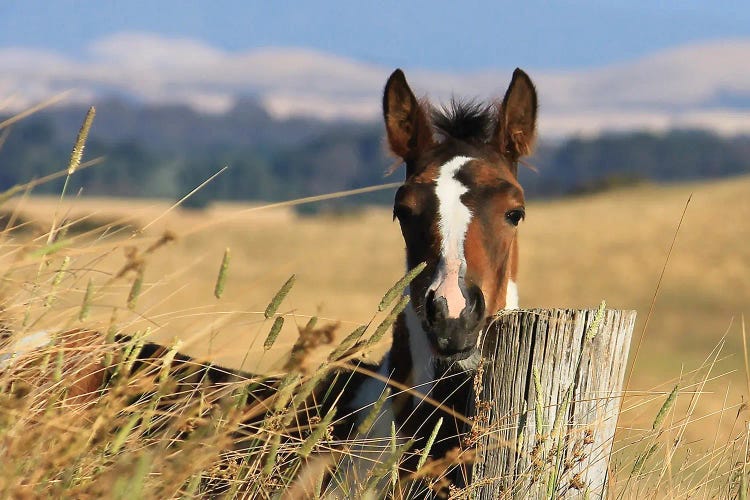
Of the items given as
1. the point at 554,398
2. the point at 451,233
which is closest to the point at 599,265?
the point at 451,233

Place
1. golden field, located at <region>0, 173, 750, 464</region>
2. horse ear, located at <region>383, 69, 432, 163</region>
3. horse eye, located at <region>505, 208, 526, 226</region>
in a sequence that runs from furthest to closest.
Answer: golden field, located at <region>0, 173, 750, 464</region>, horse ear, located at <region>383, 69, 432, 163</region>, horse eye, located at <region>505, 208, 526, 226</region>

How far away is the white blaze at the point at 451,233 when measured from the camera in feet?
12.6

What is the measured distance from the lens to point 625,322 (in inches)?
141

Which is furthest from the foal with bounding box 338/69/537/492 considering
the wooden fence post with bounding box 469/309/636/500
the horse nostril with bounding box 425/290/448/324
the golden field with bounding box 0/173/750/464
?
the golden field with bounding box 0/173/750/464

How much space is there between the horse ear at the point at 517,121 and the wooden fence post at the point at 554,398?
5.36 feet

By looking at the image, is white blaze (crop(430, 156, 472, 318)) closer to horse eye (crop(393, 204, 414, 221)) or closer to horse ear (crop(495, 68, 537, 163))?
horse eye (crop(393, 204, 414, 221))

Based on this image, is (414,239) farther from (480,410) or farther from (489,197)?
(480,410)

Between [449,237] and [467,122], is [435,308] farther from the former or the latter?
[467,122]

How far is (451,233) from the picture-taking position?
4.23m

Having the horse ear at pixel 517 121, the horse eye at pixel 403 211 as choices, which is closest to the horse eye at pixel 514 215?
the horse eye at pixel 403 211

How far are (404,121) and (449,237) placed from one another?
1227 millimetres

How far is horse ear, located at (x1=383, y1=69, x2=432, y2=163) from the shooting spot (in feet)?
16.9

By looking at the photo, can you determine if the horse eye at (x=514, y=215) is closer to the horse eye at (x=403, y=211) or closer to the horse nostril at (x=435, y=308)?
the horse eye at (x=403, y=211)

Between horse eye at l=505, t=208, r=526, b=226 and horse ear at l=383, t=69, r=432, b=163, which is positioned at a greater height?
horse ear at l=383, t=69, r=432, b=163
